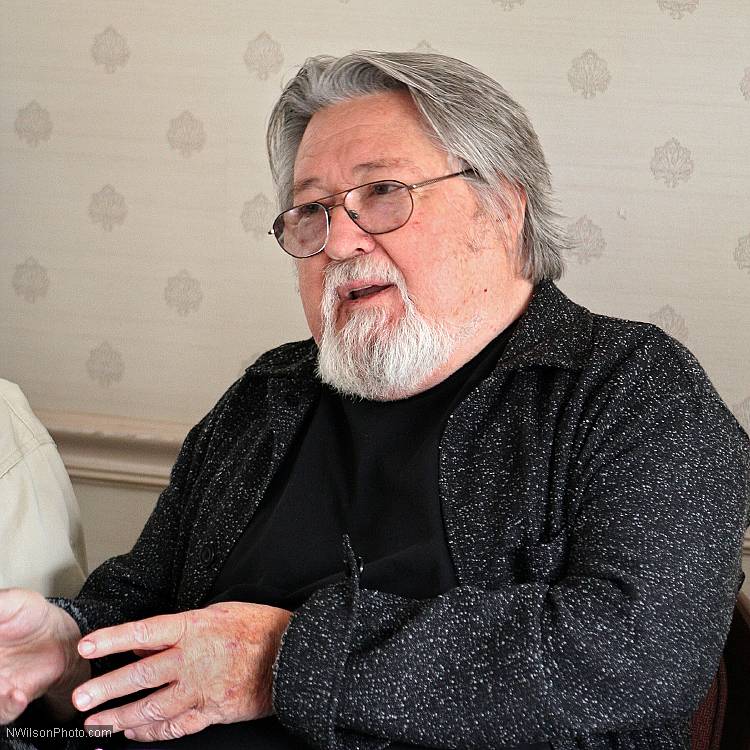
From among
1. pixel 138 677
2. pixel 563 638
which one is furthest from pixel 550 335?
pixel 138 677

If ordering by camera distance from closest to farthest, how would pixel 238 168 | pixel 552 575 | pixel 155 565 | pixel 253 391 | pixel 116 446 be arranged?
1. pixel 552 575
2. pixel 155 565
3. pixel 253 391
4. pixel 238 168
5. pixel 116 446

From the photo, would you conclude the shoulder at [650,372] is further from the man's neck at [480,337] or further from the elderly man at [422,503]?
the man's neck at [480,337]

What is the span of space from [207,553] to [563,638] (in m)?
0.64

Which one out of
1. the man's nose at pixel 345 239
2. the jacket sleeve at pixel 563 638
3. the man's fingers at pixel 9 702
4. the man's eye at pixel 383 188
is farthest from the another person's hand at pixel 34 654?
the man's eye at pixel 383 188

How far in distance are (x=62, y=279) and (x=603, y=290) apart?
127 cm

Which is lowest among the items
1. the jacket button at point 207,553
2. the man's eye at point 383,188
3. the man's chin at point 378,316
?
the jacket button at point 207,553

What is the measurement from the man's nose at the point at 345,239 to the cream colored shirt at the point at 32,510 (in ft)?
1.84

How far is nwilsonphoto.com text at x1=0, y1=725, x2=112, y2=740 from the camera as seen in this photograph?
1.30 metres

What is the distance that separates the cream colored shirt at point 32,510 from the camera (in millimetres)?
1448

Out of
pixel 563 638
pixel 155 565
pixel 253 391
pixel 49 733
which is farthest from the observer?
pixel 253 391

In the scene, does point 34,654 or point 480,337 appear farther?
point 480,337

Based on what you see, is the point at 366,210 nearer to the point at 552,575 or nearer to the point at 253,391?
the point at 253,391

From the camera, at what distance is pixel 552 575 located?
1.27 metres

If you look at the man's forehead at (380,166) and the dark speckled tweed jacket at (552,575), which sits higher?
the man's forehead at (380,166)
